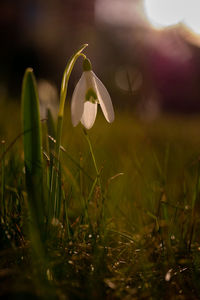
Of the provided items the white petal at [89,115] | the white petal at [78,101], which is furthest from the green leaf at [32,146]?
the white petal at [89,115]

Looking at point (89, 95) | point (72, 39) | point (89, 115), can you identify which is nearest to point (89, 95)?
point (89, 95)

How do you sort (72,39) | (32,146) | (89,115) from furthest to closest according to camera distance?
(72,39), (89,115), (32,146)

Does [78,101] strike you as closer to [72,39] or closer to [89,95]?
[89,95]

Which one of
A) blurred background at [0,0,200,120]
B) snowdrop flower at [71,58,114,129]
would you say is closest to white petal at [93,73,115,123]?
snowdrop flower at [71,58,114,129]

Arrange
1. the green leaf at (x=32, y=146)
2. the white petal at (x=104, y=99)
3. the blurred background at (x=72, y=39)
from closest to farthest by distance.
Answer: the green leaf at (x=32, y=146)
the white petal at (x=104, y=99)
the blurred background at (x=72, y=39)

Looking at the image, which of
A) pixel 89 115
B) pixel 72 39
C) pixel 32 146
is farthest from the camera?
pixel 72 39

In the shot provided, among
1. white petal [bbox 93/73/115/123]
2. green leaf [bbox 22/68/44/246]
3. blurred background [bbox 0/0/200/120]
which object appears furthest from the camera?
blurred background [bbox 0/0/200/120]

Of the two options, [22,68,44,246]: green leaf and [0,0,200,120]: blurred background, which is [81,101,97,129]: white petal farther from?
[0,0,200,120]: blurred background

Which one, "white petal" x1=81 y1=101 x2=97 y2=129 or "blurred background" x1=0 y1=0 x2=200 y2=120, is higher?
"blurred background" x1=0 y1=0 x2=200 y2=120

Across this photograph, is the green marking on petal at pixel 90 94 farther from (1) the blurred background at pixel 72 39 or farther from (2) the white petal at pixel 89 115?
(1) the blurred background at pixel 72 39

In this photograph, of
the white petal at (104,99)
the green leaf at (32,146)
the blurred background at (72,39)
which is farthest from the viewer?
the blurred background at (72,39)

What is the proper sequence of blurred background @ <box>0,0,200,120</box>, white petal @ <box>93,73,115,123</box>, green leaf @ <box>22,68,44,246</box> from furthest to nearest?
blurred background @ <box>0,0,200,120</box>, white petal @ <box>93,73,115,123</box>, green leaf @ <box>22,68,44,246</box>

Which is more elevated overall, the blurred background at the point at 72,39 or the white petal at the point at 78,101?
the blurred background at the point at 72,39
